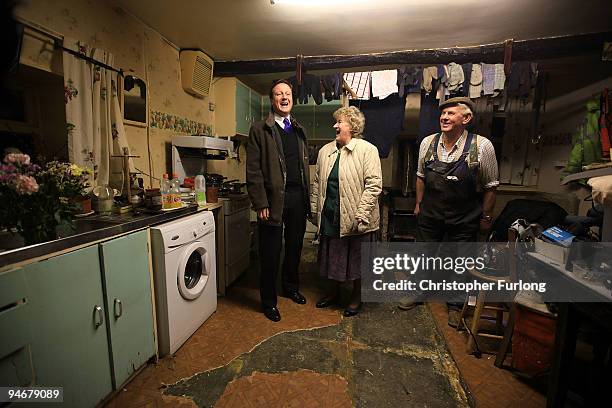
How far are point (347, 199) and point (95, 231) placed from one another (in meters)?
1.36

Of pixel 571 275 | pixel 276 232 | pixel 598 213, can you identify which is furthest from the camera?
pixel 276 232

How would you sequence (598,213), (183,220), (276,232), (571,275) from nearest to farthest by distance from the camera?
(571,275) → (598,213) → (183,220) → (276,232)

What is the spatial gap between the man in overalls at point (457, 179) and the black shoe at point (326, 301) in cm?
86

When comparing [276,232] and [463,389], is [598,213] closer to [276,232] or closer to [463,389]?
[463,389]

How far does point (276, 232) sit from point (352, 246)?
1.79 ft

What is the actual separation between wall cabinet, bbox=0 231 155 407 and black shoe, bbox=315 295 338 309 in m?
1.13

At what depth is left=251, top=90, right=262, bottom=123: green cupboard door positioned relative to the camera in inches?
138

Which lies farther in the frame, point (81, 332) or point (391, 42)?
point (391, 42)

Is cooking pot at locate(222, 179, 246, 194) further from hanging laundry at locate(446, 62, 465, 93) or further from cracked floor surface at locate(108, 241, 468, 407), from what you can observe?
hanging laundry at locate(446, 62, 465, 93)

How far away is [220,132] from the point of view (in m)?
3.24

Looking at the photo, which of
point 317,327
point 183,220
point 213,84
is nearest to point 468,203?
point 317,327

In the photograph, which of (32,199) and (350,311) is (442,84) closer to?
(350,311)

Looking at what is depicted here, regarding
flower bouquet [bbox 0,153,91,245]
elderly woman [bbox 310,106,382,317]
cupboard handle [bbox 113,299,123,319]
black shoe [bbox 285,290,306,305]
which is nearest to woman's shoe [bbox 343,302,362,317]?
elderly woman [bbox 310,106,382,317]

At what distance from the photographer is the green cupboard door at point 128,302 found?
1229mm
